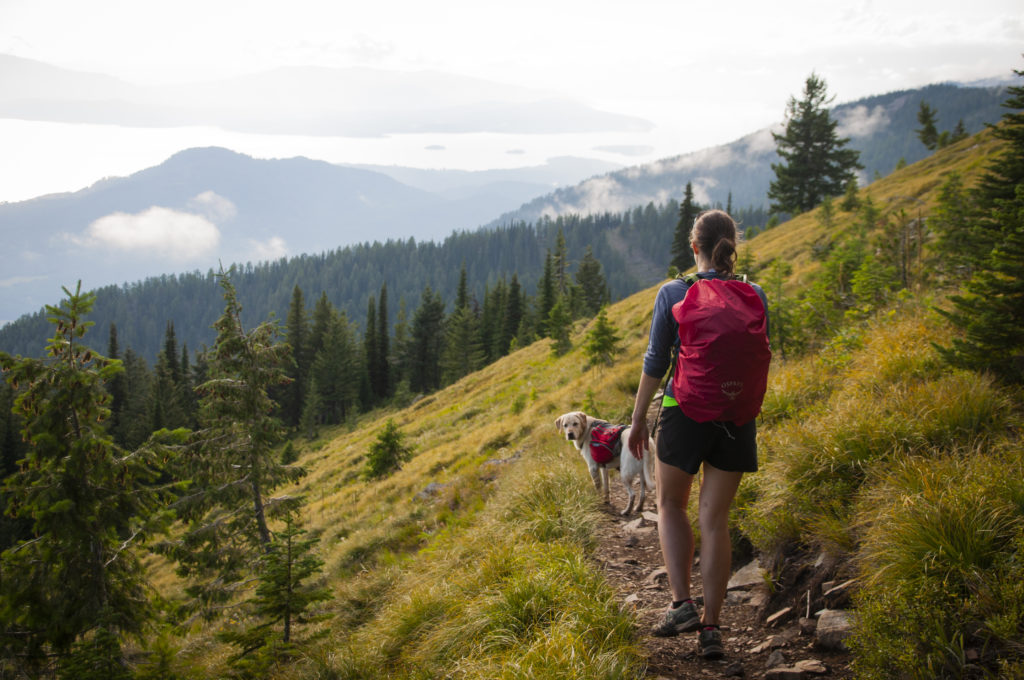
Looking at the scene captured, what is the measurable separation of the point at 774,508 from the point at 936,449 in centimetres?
129

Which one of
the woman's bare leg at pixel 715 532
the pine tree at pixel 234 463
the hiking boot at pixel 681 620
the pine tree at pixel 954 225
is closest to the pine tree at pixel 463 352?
the pine tree at pixel 234 463

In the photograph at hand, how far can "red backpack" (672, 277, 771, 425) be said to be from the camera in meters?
2.88

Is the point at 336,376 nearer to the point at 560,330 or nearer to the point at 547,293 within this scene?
the point at 547,293

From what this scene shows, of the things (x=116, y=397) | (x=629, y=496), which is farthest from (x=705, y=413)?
(x=116, y=397)

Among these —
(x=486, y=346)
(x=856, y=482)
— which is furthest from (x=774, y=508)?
(x=486, y=346)

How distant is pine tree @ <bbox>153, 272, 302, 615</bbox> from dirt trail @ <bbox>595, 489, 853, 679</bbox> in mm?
12307

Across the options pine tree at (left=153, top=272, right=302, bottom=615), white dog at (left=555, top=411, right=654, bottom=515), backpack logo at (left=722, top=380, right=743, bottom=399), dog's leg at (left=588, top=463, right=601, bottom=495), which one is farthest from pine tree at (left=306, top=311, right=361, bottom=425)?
backpack logo at (left=722, top=380, right=743, bottom=399)

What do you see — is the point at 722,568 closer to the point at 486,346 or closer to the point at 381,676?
the point at 381,676

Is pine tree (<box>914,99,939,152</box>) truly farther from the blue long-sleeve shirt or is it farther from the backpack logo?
the backpack logo

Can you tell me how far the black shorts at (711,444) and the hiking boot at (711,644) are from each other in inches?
41.2

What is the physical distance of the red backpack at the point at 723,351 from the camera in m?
2.88

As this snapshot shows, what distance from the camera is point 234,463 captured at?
→ 14.5 metres

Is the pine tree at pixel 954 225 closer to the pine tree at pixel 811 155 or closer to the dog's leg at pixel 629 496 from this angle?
the dog's leg at pixel 629 496

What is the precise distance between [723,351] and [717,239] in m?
0.82
